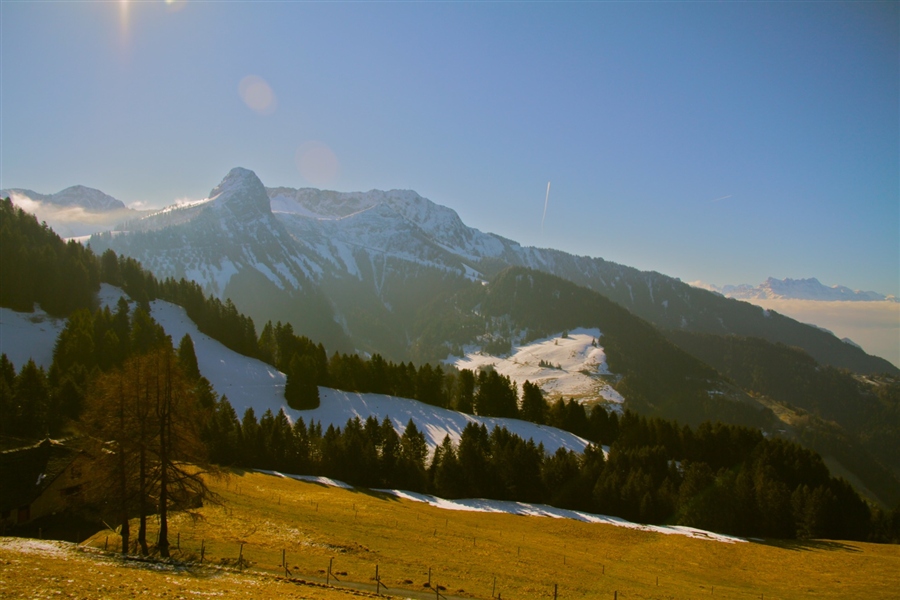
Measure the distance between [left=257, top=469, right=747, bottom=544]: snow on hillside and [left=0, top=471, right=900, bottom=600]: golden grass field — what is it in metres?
5.10

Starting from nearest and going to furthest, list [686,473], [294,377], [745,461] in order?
[686,473], [745,461], [294,377]

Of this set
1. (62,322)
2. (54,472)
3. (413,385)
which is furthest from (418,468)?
(62,322)

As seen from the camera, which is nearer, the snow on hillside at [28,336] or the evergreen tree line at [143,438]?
the evergreen tree line at [143,438]

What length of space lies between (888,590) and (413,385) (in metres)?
96.4

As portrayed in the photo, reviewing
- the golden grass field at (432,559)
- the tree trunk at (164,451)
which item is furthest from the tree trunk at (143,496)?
the golden grass field at (432,559)

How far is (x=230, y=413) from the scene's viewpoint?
86.9m

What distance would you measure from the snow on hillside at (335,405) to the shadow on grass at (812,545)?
4376 cm

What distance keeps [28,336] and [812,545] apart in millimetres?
151272

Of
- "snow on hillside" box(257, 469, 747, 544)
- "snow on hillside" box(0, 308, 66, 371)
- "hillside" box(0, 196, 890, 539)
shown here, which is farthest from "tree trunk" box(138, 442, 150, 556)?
"snow on hillside" box(0, 308, 66, 371)

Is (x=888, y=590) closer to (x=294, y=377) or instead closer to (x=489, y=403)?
(x=489, y=403)

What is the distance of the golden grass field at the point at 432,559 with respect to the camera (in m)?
26.6

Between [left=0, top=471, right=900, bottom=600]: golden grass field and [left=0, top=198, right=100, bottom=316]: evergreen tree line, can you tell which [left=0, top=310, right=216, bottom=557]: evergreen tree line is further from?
[left=0, top=198, right=100, bottom=316]: evergreen tree line

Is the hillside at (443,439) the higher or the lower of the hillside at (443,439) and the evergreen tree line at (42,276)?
the lower

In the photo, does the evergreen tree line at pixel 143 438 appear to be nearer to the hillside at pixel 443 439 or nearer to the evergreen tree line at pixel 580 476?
the hillside at pixel 443 439
